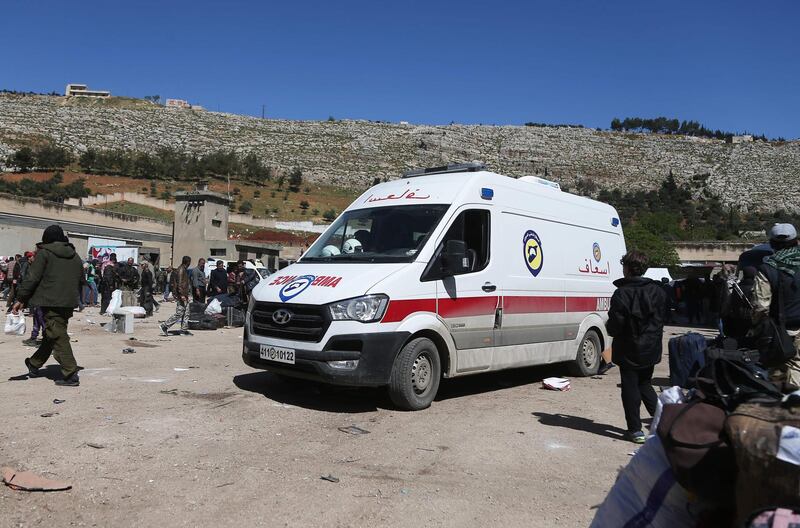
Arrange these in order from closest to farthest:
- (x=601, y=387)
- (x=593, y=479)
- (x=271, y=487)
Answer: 1. (x=271, y=487)
2. (x=593, y=479)
3. (x=601, y=387)

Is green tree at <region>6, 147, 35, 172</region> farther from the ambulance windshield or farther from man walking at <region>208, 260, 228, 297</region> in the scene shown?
the ambulance windshield

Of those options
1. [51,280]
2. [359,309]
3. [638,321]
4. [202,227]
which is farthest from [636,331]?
[202,227]

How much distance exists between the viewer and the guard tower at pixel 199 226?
32781 mm

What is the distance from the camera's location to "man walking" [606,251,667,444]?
547cm

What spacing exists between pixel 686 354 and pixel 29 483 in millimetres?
5853

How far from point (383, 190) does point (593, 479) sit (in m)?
4.53

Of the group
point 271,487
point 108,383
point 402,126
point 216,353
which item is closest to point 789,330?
point 271,487

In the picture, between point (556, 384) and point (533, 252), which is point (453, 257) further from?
point (556, 384)

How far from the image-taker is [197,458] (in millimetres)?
4691

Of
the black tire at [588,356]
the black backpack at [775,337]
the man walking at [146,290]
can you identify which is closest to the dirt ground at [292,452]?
the black tire at [588,356]

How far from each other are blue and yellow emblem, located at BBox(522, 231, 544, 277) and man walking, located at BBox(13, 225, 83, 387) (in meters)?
5.63

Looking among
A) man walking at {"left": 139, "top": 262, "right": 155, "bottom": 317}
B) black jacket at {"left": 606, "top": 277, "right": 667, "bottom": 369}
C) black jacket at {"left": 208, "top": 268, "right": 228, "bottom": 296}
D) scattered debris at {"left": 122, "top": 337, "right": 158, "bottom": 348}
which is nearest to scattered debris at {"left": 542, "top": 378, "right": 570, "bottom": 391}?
black jacket at {"left": 606, "top": 277, "right": 667, "bottom": 369}

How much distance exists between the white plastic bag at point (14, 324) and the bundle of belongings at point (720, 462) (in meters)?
11.4

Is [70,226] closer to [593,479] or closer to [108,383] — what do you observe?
[108,383]
